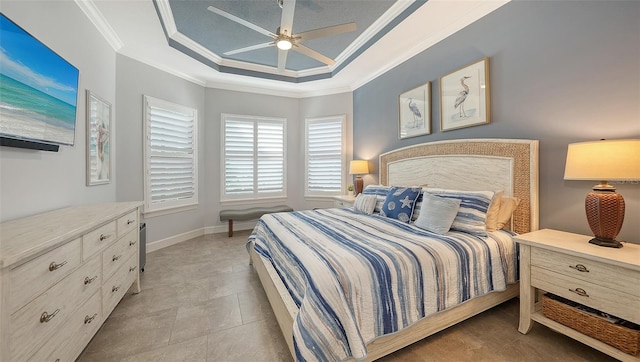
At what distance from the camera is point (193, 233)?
14.3ft

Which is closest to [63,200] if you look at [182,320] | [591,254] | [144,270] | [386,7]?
[144,270]

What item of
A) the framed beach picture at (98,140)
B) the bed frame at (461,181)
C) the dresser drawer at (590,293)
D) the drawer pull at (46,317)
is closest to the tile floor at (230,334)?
the bed frame at (461,181)

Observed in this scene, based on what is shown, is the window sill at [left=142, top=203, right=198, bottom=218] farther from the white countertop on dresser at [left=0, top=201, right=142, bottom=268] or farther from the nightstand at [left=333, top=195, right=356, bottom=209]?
the nightstand at [left=333, top=195, right=356, bottom=209]

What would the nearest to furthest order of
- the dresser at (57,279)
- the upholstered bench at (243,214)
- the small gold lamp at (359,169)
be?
1. the dresser at (57,279)
2. the small gold lamp at (359,169)
3. the upholstered bench at (243,214)

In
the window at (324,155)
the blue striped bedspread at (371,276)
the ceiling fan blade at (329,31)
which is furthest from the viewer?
the window at (324,155)

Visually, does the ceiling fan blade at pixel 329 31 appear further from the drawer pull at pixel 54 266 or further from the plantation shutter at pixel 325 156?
the plantation shutter at pixel 325 156

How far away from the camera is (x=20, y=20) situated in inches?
63.5

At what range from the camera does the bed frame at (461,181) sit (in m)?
1.58

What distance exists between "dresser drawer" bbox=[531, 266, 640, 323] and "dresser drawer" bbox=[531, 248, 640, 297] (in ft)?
0.07

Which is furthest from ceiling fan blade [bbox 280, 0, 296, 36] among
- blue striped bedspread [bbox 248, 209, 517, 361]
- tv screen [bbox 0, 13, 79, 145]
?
blue striped bedspread [bbox 248, 209, 517, 361]

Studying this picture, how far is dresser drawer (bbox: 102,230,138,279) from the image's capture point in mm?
1767

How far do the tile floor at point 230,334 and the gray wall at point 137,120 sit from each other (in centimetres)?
139

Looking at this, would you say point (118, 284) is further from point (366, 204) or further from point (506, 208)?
point (506, 208)

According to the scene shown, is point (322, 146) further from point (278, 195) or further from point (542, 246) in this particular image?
point (542, 246)
